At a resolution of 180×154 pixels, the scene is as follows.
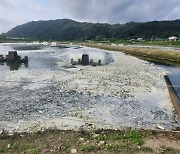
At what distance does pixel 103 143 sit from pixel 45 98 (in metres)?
12.6

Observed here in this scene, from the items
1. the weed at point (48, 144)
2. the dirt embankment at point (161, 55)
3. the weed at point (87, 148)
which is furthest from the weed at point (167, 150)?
the dirt embankment at point (161, 55)

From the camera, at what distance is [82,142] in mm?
13648

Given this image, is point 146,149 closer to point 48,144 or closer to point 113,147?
point 113,147

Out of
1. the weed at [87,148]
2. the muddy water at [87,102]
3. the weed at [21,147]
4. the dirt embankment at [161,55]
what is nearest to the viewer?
the weed at [87,148]

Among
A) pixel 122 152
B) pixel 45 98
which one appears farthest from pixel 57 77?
pixel 122 152

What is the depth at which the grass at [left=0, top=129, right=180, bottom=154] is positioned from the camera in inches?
502

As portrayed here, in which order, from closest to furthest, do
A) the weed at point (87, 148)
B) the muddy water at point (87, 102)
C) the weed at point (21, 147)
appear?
the weed at point (87, 148) → the weed at point (21, 147) → the muddy water at point (87, 102)

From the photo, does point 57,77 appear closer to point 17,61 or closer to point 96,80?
point 96,80

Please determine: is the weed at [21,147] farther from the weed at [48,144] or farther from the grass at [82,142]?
the weed at [48,144]

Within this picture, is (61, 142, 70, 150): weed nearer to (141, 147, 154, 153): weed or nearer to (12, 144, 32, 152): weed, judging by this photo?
(12, 144, 32, 152): weed

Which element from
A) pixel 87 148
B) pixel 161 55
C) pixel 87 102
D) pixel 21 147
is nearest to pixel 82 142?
pixel 87 148

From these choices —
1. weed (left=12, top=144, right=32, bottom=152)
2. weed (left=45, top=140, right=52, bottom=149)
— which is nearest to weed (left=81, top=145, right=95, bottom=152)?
weed (left=45, top=140, right=52, bottom=149)

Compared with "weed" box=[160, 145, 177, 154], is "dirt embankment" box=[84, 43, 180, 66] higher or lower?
lower

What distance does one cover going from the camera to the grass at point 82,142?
12.8m
